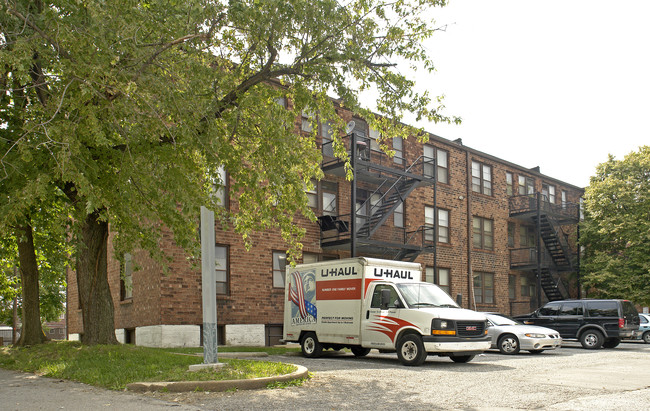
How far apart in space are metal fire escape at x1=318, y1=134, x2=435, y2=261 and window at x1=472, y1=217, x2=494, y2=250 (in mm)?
4590

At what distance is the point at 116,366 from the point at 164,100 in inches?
185

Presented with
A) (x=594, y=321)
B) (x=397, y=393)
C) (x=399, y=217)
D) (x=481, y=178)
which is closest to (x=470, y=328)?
(x=397, y=393)

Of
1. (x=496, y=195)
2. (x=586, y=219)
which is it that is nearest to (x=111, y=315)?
(x=496, y=195)

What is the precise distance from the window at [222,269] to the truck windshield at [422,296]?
25.4ft

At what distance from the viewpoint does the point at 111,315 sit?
14273 mm

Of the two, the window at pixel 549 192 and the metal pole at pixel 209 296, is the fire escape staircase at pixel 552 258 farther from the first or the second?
the metal pole at pixel 209 296

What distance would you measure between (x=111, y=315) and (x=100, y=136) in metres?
6.12

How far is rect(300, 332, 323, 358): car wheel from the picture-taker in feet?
51.9

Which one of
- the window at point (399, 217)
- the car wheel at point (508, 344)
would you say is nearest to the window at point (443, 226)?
the window at point (399, 217)

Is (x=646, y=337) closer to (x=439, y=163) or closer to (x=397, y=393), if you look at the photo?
(x=439, y=163)

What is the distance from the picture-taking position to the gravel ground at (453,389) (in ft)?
26.2

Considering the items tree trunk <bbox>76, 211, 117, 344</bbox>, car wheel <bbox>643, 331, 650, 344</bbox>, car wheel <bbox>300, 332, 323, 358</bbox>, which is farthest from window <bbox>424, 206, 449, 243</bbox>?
tree trunk <bbox>76, 211, 117, 344</bbox>

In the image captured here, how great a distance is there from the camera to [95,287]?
1413 centimetres

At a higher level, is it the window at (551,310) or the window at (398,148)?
the window at (398,148)
